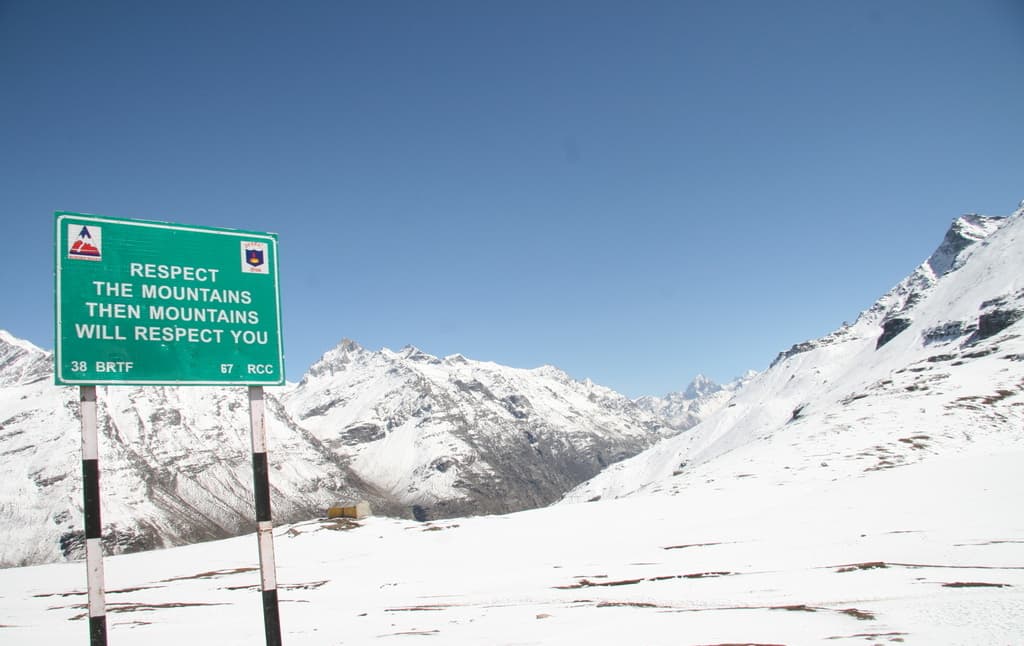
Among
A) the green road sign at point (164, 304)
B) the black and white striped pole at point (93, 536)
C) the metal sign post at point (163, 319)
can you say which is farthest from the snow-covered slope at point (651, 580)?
the green road sign at point (164, 304)

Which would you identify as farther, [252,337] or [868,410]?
[868,410]

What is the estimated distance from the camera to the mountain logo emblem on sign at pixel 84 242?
9562mm

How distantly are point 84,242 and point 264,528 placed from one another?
5.28 metres

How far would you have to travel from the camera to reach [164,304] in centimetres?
1009

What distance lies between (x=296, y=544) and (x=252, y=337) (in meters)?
32.9

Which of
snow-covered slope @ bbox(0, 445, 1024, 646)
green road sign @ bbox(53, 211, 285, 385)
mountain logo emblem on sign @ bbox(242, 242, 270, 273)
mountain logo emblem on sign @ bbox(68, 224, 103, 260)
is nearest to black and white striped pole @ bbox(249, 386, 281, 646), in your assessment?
green road sign @ bbox(53, 211, 285, 385)

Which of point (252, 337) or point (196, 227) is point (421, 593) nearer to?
point (252, 337)

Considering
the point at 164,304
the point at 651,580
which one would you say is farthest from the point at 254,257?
the point at 651,580

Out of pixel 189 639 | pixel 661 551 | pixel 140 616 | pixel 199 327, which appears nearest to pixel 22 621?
pixel 140 616

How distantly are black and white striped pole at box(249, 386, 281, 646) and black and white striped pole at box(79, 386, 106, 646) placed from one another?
2101 mm

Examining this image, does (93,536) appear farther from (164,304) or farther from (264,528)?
(164,304)

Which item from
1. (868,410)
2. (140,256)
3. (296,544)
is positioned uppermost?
(140,256)

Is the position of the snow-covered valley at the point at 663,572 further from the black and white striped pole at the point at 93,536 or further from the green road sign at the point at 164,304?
the green road sign at the point at 164,304

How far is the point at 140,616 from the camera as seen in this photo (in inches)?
806
